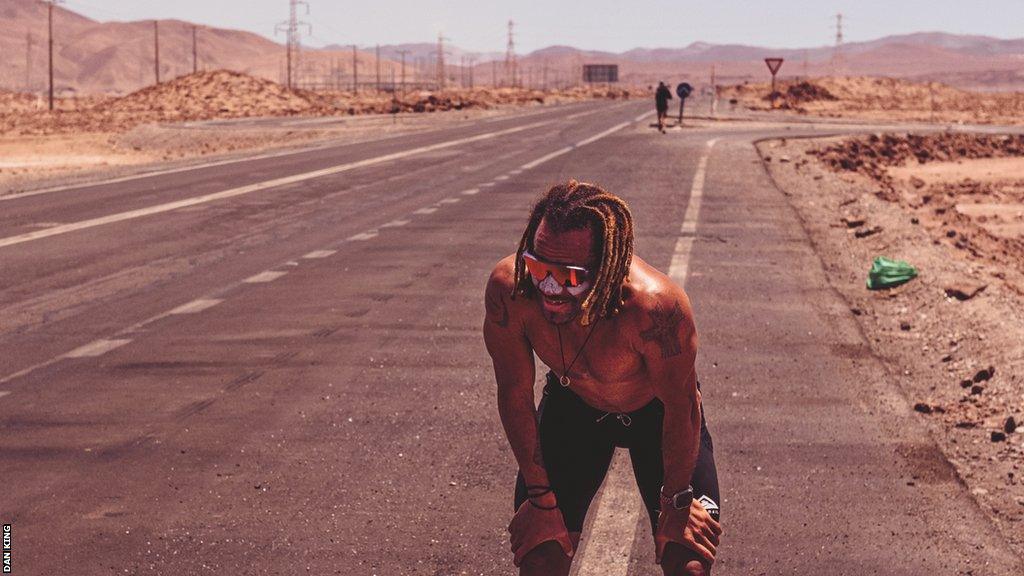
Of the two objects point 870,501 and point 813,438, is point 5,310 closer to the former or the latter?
point 813,438

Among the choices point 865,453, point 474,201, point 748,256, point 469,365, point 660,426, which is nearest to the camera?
point 660,426

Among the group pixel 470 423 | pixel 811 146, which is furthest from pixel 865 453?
pixel 811 146

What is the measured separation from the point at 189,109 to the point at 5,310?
67.7 m

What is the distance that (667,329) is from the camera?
3613 mm

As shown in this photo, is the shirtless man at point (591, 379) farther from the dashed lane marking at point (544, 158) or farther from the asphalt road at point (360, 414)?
the dashed lane marking at point (544, 158)

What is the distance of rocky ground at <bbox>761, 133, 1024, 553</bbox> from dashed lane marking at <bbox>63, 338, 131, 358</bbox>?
17.7ft

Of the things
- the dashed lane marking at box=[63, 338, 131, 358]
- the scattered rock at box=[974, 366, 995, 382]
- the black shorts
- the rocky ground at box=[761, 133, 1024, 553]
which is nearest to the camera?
the black shorts

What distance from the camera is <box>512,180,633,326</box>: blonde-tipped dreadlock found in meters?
3.55

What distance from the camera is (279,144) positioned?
1741 inches

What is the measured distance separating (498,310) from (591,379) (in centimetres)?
34

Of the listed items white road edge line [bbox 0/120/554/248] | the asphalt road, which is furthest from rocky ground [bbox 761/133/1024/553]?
white road edge line [bbox 0/120/554/248]

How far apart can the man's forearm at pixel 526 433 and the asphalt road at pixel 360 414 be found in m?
1.36

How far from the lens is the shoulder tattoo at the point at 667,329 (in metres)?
3.61

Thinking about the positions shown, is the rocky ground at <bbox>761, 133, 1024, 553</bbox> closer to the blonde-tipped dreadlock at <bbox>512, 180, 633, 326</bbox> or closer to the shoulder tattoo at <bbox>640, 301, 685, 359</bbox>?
the shoulder tattoo at <bbox>640, 301, 685, 359</bbox>
